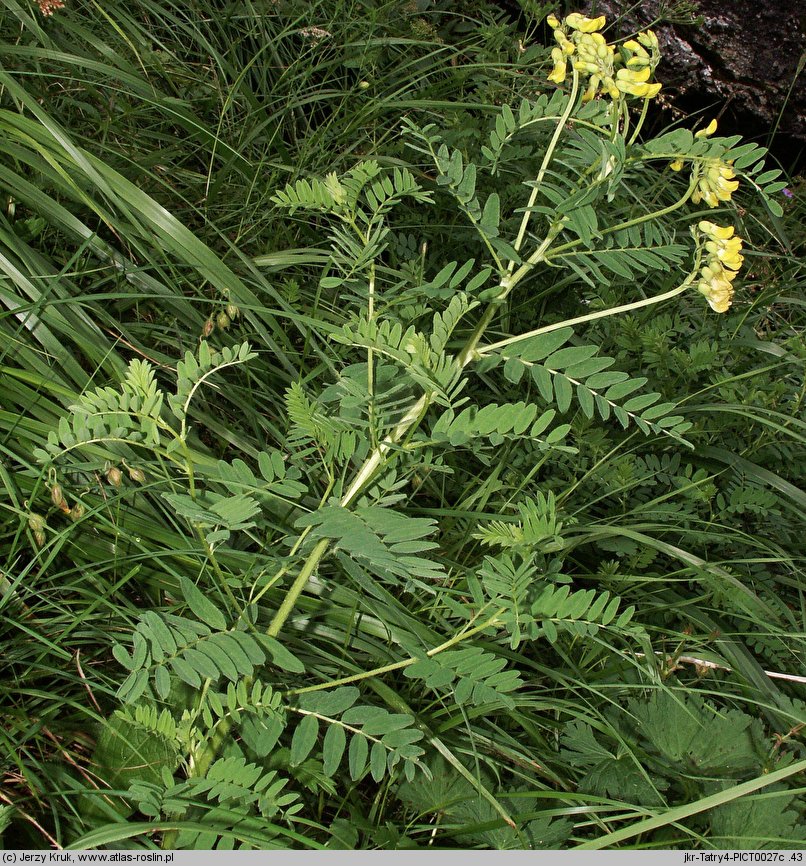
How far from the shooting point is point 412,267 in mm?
1604

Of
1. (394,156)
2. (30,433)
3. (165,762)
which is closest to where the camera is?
(165,762)

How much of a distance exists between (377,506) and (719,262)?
1.50 feet

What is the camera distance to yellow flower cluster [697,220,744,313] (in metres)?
0.86

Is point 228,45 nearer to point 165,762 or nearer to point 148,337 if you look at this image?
point 148,337

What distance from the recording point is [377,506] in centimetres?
93

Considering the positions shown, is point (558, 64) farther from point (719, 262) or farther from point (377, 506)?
point (377, 506)

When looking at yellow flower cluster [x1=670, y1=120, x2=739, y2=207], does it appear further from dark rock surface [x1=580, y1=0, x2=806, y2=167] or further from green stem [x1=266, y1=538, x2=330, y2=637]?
dark rock surface [x1=580, y1=0, x2=806, y2=167]

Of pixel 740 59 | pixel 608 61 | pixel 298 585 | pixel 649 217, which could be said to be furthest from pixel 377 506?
pixel 740 59

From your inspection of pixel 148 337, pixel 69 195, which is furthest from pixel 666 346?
pixel 69 195

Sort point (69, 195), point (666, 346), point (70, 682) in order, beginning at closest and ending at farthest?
point (70, 682) < point (69, 195) < point (666, 346)

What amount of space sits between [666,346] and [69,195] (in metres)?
1.23

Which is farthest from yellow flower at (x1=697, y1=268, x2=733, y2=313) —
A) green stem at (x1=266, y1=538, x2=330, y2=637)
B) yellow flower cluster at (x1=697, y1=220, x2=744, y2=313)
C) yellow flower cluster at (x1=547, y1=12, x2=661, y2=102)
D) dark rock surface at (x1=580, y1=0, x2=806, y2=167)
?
dark rock surface at (x1=580, y1=0, x2=806, y2=167)

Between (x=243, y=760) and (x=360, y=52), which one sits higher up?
(x=360, y=52)

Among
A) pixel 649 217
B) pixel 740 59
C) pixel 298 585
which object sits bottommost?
pixel 740 59
